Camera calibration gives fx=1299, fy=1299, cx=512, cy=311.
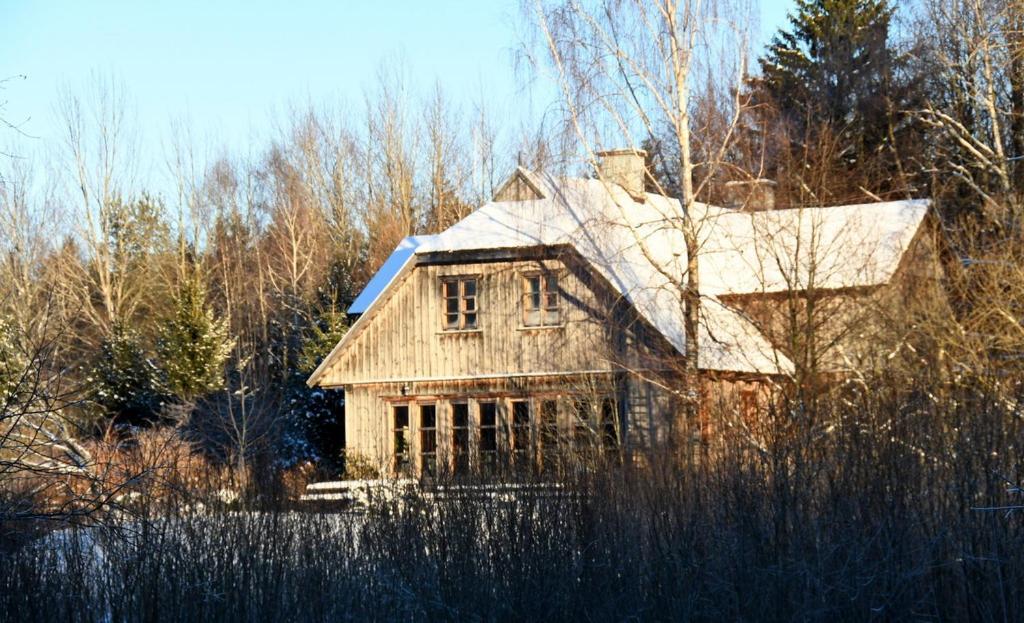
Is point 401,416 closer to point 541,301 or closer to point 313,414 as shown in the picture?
point 541,301

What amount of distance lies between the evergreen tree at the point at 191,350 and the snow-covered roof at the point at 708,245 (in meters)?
8.19

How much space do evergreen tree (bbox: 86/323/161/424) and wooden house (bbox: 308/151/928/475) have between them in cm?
1062

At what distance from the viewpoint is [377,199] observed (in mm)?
53219

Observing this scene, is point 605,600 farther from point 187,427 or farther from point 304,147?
point 304,147

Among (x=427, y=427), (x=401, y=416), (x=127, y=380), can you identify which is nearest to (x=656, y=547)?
(x=427, y=427)

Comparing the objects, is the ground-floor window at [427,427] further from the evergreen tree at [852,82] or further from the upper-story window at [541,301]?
the evergreen tree at [852,82]

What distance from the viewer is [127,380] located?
37.1m

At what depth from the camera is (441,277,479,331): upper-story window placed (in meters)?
27.5

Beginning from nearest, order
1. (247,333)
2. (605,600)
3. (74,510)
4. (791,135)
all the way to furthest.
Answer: (74,510) → (605,600) → (791,135) → (247,333)

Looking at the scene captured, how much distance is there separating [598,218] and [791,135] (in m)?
10.7

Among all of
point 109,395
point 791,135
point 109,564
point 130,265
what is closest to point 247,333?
point 130,265

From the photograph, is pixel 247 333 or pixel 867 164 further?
pixel 247 333

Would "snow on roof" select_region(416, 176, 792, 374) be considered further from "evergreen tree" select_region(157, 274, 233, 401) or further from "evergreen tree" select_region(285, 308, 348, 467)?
"evergreen tree" select_region(157, 274, 233, 401)

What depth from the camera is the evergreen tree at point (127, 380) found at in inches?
1447
